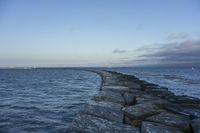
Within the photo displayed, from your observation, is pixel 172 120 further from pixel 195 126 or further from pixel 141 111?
pixel 141 111

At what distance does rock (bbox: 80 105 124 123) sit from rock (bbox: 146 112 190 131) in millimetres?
740

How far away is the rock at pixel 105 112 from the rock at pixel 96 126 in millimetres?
433

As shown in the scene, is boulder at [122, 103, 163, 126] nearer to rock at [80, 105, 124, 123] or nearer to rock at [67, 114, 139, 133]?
rock at [80, 105, 124, 123]

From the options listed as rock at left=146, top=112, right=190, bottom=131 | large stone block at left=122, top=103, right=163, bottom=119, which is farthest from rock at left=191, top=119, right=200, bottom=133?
large stone block at left=122, top=103, right=163, bottom=119

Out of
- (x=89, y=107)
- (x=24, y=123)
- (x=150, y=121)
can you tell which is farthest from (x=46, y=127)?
(x=150, y=121)

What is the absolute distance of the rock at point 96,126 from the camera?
4.88 m

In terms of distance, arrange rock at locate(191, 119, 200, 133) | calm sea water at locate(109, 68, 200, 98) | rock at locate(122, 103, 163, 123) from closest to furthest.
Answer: rock at locate(191, 119, 200, 133) → rock at locate(122, 103, 163, 123) → calm sea water at locate(109, 68, 200, 98)

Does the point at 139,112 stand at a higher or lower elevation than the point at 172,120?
higher

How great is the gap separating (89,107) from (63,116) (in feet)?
8.07

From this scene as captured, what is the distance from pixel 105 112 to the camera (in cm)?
627

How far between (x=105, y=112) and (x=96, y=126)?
3.86 ft

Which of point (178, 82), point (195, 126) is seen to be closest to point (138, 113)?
point (195, 126)

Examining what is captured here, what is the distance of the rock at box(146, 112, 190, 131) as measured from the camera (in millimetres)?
5520

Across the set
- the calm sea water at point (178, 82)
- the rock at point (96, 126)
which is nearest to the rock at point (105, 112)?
the rock at point (96, 126)
